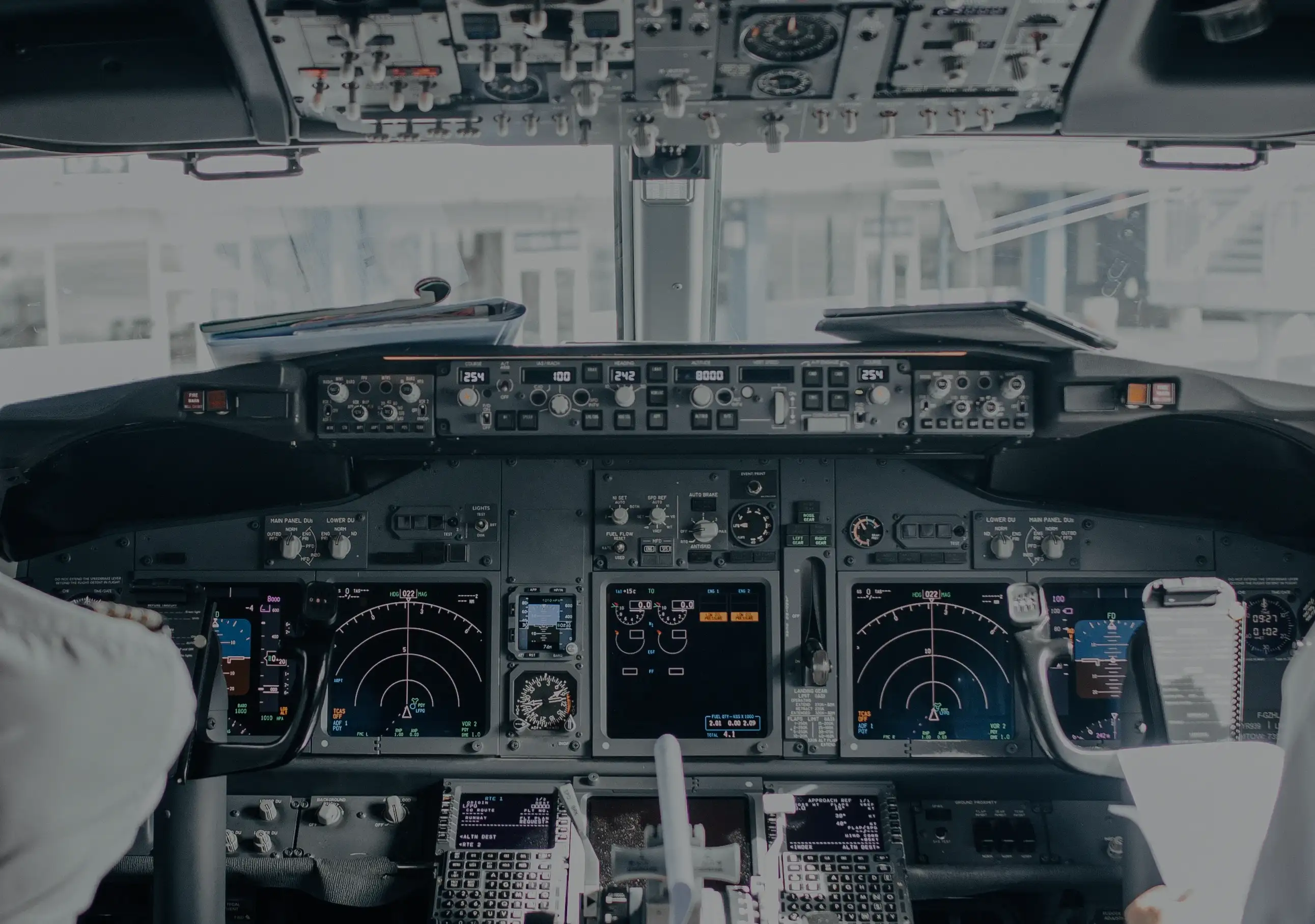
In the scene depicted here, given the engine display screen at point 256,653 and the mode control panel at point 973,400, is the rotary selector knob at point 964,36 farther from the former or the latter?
the engine display screen at point 256,653

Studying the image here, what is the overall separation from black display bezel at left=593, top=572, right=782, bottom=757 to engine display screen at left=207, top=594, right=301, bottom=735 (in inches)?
29.8

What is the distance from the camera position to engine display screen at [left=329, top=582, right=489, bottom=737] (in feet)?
9.48

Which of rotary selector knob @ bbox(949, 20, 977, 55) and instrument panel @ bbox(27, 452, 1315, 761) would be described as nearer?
rotary selector knob @ bbox(949, 20, 977, 55)

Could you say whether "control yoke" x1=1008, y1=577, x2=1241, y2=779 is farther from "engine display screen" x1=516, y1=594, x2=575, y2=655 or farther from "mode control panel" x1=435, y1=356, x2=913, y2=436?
"engine display screen" x1=516, y1=594, x2=575, y2=655

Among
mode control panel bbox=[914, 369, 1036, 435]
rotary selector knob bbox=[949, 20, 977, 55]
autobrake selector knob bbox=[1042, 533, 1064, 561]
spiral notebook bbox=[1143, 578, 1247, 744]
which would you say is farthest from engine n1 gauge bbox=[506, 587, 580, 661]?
rotary selector knob bbox=[949, 20, 977, 55]

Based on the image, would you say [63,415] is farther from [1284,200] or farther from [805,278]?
[1284,200]

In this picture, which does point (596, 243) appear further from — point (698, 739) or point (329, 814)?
point (329, 814)

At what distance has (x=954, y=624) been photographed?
291 centimetres

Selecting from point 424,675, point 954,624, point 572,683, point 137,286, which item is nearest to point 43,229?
point 137,286

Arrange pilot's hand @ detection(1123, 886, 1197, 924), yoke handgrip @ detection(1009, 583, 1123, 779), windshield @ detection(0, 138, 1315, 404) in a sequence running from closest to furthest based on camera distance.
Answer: pilot's hand @ detection(1123, 886, 1197, 924) < yoke handgrip @ detection(1009, 583, 1123, 779) < windshield @ detection(0, 138, 1315, 404)

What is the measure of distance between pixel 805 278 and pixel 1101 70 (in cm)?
137

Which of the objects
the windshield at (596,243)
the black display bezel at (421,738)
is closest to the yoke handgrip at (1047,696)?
the windshield at (596,243)

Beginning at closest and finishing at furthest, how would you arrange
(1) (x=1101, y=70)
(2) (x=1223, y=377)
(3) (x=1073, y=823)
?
(1) (x=1101, y=70), (2) (x=1223, y=377), (3) (x=1073, y=823)

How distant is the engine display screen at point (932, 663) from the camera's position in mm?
2881
